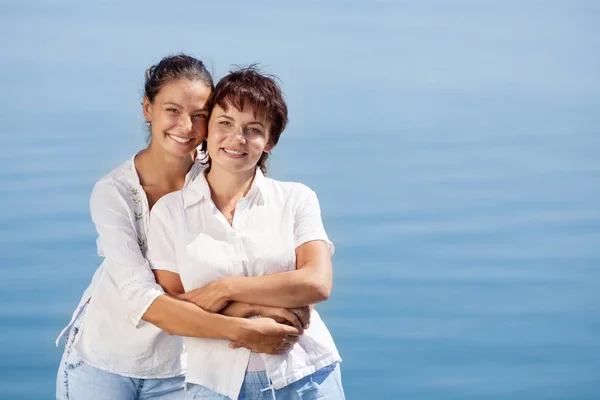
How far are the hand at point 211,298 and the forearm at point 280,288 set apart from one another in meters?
0.01

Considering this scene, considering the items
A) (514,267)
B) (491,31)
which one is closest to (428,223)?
(514,267)

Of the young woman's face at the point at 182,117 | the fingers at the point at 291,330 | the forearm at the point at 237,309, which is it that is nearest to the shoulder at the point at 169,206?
the young woman's face at the point at 182,117

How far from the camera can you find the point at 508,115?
22.5 feet

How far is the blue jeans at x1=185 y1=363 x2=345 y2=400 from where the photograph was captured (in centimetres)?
238

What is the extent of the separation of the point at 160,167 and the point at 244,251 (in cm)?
31

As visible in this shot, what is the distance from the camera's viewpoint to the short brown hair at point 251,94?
2.45m

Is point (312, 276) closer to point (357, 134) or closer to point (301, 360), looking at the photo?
point (301, 360)

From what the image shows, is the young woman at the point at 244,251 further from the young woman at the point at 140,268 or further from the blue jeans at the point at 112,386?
the blue jeans at the point at 112,386

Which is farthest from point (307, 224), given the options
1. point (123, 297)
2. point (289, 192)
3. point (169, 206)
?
point (123, 297)

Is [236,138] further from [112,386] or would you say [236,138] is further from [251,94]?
[112,386]

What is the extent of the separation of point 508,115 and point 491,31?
1.81 ft

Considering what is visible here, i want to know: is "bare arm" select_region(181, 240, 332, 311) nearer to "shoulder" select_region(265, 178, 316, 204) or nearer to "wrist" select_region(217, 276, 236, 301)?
"wrist" select_region(217, 276, 236, 301)

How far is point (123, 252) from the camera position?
8.18 ft

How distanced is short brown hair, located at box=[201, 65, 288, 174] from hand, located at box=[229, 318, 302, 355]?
421 mm
